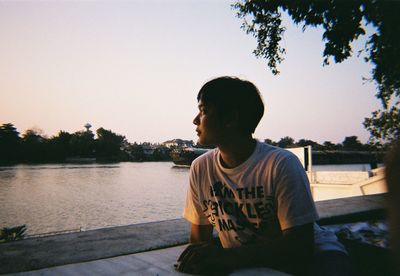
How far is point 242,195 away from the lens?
4.63 feet

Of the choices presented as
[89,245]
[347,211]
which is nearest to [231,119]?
[89,245]

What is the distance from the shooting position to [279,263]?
47.9 inches

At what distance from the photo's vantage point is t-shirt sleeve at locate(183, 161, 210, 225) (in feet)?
5.38

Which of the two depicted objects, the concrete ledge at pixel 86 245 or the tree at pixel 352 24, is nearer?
the concrete ledge at pixel 86 245

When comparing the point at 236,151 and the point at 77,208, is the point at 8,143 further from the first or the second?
the point at 236,151

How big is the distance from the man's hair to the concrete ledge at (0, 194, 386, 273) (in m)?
0.78

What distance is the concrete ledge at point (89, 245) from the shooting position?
1.46 m

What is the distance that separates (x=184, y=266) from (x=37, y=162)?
89.5 meters

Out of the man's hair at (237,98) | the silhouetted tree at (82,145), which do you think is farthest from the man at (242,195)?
the silhouetted tree at (82,145)

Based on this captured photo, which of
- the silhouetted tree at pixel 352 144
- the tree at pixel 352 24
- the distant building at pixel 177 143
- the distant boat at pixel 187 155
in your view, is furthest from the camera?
the distant building at pixel 177 143

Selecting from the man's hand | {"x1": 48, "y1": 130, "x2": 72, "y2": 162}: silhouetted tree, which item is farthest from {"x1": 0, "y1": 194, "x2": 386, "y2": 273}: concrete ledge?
{"x1": 48, "y1": 130, "x2": 72, "y2": 162}: silhouetted tree

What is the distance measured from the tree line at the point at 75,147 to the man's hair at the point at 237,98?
58.7 m

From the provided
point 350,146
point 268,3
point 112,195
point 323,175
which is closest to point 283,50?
point 268,3

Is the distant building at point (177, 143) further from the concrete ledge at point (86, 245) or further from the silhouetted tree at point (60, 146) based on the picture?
the concrete ledge at point (86, 245)
